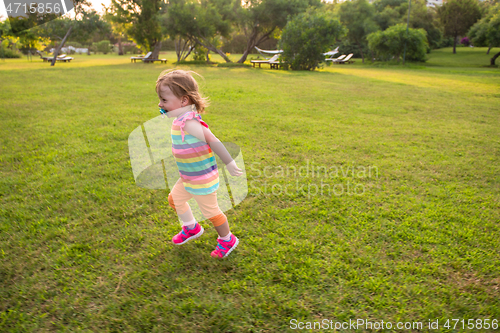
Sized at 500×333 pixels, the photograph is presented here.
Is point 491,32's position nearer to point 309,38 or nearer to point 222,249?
point 309,38

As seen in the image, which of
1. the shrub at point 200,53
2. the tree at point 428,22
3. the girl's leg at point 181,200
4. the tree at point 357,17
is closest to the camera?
the girl's leg at point 181,200

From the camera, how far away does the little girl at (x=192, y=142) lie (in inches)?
74.9

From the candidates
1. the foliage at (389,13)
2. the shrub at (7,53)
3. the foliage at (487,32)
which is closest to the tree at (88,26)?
the shrub at (7,53)

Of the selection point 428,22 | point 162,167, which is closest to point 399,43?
point 428,22

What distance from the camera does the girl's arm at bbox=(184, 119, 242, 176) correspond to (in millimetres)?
1886

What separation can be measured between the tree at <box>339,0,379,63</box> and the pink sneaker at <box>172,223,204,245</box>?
35127 mm

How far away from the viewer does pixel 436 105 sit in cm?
777

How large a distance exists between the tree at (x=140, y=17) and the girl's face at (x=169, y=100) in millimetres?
27371

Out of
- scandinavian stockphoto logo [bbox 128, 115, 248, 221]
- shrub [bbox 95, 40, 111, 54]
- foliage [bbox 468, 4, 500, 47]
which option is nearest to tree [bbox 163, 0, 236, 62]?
scandinavian stockphoto logo [bbox 128, 115, 248, 221]

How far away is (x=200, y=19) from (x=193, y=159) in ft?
76.4

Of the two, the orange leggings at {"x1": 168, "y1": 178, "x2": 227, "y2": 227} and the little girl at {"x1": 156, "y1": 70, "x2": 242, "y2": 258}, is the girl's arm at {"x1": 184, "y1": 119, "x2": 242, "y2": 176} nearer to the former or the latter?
the little girl at {"x1": 156, "y1": 70, "x2": 242, "y2": 258}

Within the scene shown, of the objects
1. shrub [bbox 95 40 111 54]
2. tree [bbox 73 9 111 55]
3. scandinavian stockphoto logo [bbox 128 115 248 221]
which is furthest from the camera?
shrub [bbox 95 40 111 54]

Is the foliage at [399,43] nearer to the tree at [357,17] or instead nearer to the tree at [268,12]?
the tree at [357,17]

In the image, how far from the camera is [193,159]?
1970 millimetres
